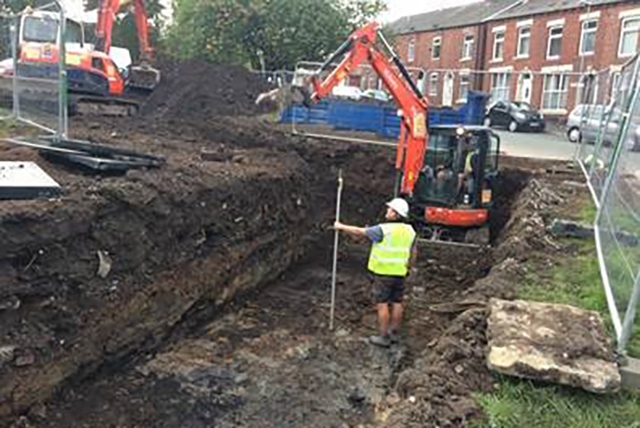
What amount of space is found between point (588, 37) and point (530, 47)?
380 cm

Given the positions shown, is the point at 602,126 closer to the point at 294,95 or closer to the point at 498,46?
the point at 294,95

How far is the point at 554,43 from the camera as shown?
32219 millimetres

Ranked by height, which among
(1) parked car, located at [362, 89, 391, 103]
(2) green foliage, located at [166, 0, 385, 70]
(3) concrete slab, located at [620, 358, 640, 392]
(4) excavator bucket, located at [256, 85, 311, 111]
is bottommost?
(3) concrete slab, located at [620, 358, 640, 392]

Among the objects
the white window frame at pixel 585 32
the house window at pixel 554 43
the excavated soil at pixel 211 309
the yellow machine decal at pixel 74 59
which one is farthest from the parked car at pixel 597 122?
the house window at pixel 554 43

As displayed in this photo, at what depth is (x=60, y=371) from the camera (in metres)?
6.39

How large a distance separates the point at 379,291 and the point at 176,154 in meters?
4.98

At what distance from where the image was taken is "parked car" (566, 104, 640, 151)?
6.50m

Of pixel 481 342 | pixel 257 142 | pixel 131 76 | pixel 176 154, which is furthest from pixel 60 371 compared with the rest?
pixel 131 76

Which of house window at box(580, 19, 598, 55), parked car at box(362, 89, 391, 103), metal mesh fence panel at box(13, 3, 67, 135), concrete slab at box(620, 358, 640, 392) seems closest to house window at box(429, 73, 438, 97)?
house window at box(580, 19, 598, 55)

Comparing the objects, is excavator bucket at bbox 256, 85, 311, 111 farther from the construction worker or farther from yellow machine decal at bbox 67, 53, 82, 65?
yellow machine decal at bbox 67, 53, 82, 65

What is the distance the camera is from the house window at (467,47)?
38225mm

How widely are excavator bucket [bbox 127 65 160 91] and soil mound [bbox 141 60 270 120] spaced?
61 centimetres

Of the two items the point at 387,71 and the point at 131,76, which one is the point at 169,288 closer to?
the point at 387,71

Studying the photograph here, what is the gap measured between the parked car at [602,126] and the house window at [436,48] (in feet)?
68.5
